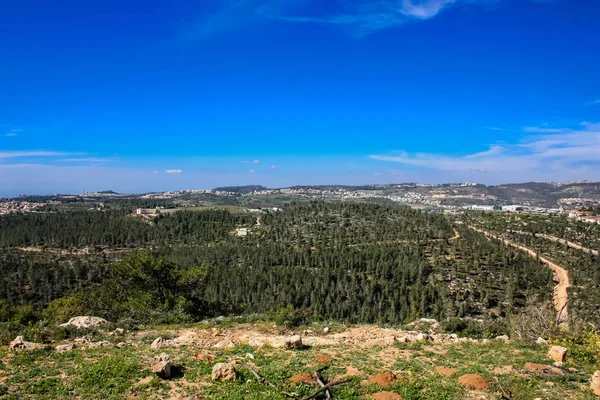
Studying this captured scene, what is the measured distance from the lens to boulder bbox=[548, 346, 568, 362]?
15531 mm

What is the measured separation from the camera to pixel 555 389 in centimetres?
1270

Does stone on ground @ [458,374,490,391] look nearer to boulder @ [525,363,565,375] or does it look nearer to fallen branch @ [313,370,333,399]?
boulder @ [525,363,565,375]

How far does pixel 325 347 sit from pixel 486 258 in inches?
3304

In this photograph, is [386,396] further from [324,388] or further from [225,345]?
[225,345]

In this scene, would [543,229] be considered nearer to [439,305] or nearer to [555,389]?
[439,305]

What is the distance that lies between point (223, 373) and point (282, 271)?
7637cm

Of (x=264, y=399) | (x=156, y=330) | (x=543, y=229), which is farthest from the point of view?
(x=543, y=229)

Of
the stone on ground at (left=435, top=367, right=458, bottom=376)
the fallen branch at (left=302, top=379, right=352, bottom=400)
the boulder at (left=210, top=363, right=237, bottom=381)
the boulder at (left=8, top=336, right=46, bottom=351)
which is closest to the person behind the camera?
the fallen branch at (left=302, top=379, right=352, bottom=400)

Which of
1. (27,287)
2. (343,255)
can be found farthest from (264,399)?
(27,287)

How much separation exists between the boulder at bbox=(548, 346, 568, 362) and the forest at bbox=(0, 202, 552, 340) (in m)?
11.4

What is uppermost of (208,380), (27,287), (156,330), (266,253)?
(208,380)

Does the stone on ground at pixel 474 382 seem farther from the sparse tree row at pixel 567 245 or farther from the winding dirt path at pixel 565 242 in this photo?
the winding dirt path at pixel 565 242

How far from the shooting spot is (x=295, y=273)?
86750mm

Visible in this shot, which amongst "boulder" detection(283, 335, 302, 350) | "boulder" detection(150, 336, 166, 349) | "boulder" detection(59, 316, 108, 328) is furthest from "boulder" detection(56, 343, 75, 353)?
"boulder" detection(283, 335, 302, 350)
